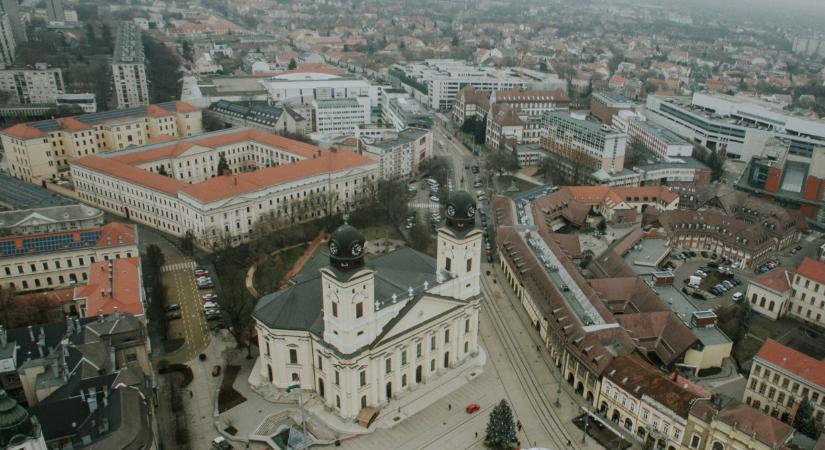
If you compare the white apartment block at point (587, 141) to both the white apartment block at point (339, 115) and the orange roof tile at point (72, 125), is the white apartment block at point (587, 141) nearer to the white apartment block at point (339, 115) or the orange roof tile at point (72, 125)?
the white apartment block at point (339, 115)

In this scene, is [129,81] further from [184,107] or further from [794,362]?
[794,362]

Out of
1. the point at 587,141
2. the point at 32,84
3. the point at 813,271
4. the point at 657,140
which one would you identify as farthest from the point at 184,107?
the point at 813,271

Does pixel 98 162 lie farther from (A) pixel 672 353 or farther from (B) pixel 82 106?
(A) pixel 672 353

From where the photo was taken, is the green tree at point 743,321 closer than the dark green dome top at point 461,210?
No

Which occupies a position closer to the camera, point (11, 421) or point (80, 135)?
point (11, 421)

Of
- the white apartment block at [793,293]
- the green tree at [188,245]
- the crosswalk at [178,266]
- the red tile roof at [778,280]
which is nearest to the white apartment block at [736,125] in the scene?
the red tile roof at [778,280]
